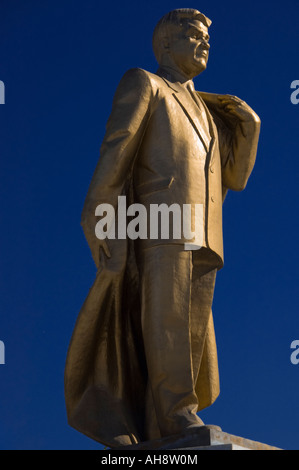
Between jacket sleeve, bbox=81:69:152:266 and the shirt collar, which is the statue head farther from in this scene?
jacket sleeve, bbox=81:69:152:266

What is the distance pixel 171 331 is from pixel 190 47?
95.2 inches

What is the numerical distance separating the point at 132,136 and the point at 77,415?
219cm

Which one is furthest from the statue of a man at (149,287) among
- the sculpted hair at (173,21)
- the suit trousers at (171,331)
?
the sculpted hair at (173,21)

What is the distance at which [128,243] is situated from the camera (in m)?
8.38

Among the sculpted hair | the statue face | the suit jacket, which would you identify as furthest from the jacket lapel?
the sculpted hair

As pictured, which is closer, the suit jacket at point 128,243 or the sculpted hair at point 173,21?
the suit jacket at point 128,243

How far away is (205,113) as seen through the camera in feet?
29.1

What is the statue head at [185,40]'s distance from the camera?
8.90 metres

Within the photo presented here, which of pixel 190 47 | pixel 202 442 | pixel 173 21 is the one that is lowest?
pixel 202 442

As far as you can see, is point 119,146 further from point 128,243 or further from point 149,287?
point 149,287

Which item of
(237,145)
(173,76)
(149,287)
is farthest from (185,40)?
(149,287)

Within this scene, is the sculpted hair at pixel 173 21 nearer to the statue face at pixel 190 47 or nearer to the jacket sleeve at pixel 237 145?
the statue face at pixel 190 47

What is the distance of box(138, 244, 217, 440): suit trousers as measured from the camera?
7.92m
